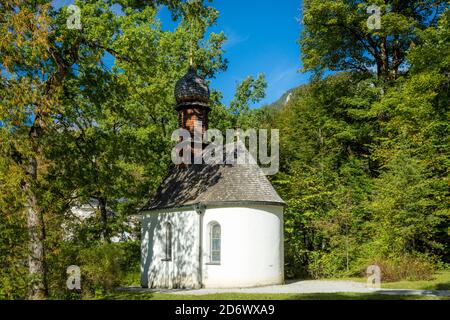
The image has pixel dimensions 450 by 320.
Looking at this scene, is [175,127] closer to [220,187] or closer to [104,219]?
[104,219]

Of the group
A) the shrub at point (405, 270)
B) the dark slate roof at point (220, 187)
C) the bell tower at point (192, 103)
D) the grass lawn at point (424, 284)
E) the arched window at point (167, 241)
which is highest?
the bell tower at point (192, 103)

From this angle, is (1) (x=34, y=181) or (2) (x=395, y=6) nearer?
(1) (x=34, y=181)

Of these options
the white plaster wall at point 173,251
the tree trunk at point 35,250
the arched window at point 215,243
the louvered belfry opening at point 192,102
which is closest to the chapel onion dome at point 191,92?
the louvered belfry opening at point 192,102

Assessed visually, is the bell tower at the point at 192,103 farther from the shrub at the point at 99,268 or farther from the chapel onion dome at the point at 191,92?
the shrub at the point at 99,268

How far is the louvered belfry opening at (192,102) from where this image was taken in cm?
2435

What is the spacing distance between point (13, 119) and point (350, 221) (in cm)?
1804

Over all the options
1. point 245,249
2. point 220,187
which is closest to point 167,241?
point 220,187

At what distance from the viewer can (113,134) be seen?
51.8ft

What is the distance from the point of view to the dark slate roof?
63.2ft

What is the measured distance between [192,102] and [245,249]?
8.91m

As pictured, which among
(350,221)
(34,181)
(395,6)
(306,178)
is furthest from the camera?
(395,6)

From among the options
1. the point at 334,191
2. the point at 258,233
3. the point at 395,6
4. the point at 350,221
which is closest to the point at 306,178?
the point at 334,191

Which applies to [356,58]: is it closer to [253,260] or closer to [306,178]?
[306,178]

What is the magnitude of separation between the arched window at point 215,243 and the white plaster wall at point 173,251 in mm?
591
